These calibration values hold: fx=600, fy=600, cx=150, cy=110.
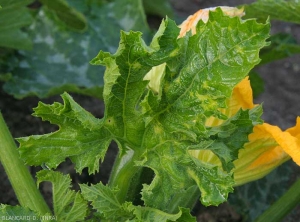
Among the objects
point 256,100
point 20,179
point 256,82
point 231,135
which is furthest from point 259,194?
point 20,179

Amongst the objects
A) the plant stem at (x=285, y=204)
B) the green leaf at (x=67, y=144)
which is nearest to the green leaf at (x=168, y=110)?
the green leaf at (x=67, y=144)

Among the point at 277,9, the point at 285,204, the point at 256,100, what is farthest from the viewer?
the point at 256,100

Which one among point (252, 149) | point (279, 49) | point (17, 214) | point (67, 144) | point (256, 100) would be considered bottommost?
point (256, 100)

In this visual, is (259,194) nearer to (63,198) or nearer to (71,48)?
(71,48)

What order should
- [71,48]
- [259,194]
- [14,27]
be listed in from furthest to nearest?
[71,48] → [259,194] → [14,27]

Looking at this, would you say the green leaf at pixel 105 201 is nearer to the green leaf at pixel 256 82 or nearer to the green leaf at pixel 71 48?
the green leaf at pixel 71 48

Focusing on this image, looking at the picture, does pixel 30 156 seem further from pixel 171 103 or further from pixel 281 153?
pixel 281 153

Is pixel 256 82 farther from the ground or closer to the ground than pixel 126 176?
closer to the ground
